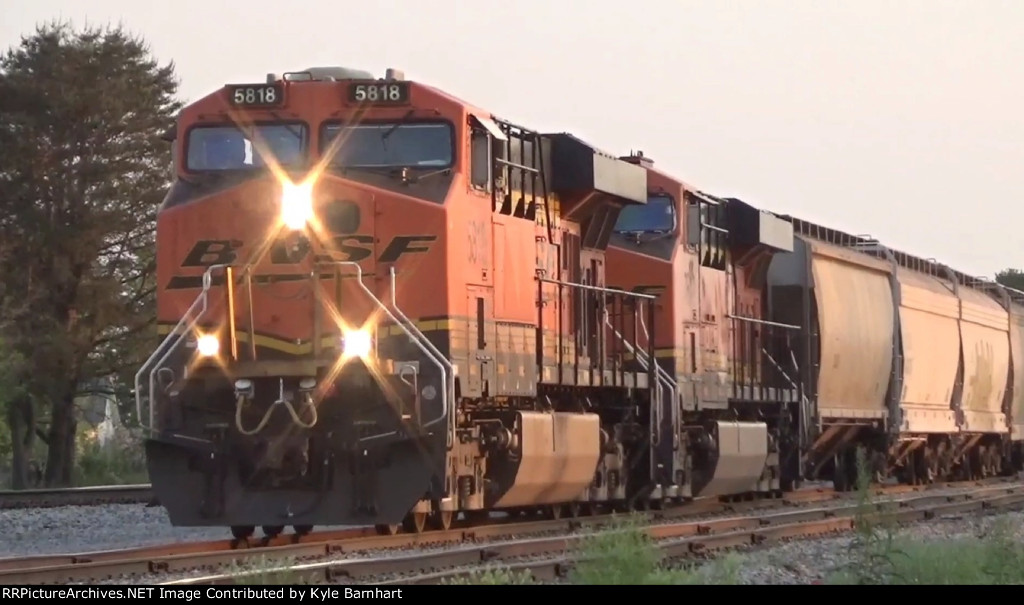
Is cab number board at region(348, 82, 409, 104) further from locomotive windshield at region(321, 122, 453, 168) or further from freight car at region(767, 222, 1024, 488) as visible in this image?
freight car at region(767, 222, 1024, 488)

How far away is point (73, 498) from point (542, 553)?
476 inches

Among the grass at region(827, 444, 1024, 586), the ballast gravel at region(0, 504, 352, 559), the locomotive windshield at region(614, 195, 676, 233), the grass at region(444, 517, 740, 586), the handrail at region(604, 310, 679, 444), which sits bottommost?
the ballast gravel at region(0, 504, 352, 559)

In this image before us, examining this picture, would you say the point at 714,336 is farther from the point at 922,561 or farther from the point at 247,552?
the point at 247,552

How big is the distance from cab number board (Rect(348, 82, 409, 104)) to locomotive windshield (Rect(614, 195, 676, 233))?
596 cm

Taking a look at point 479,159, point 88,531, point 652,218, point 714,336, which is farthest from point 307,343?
point 714,336

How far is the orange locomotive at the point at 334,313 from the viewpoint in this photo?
1413 cm

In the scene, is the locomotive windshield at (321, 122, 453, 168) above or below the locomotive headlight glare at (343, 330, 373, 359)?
above

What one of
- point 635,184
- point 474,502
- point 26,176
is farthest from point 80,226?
point 474,502

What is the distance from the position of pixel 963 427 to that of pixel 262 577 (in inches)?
929

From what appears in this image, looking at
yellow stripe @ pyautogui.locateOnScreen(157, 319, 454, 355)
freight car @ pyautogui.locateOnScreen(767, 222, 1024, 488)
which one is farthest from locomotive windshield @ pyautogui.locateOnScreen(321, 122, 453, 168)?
freight car @ pyautogui.locateOnScreen(767, 222, 1024, 488)

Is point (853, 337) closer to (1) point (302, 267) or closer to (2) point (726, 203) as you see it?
(2) point (726, 203)

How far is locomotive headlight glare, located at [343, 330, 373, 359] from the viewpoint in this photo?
14.1m

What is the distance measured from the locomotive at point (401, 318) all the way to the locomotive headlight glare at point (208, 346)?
0.02 m

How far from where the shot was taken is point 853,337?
1025 inches
